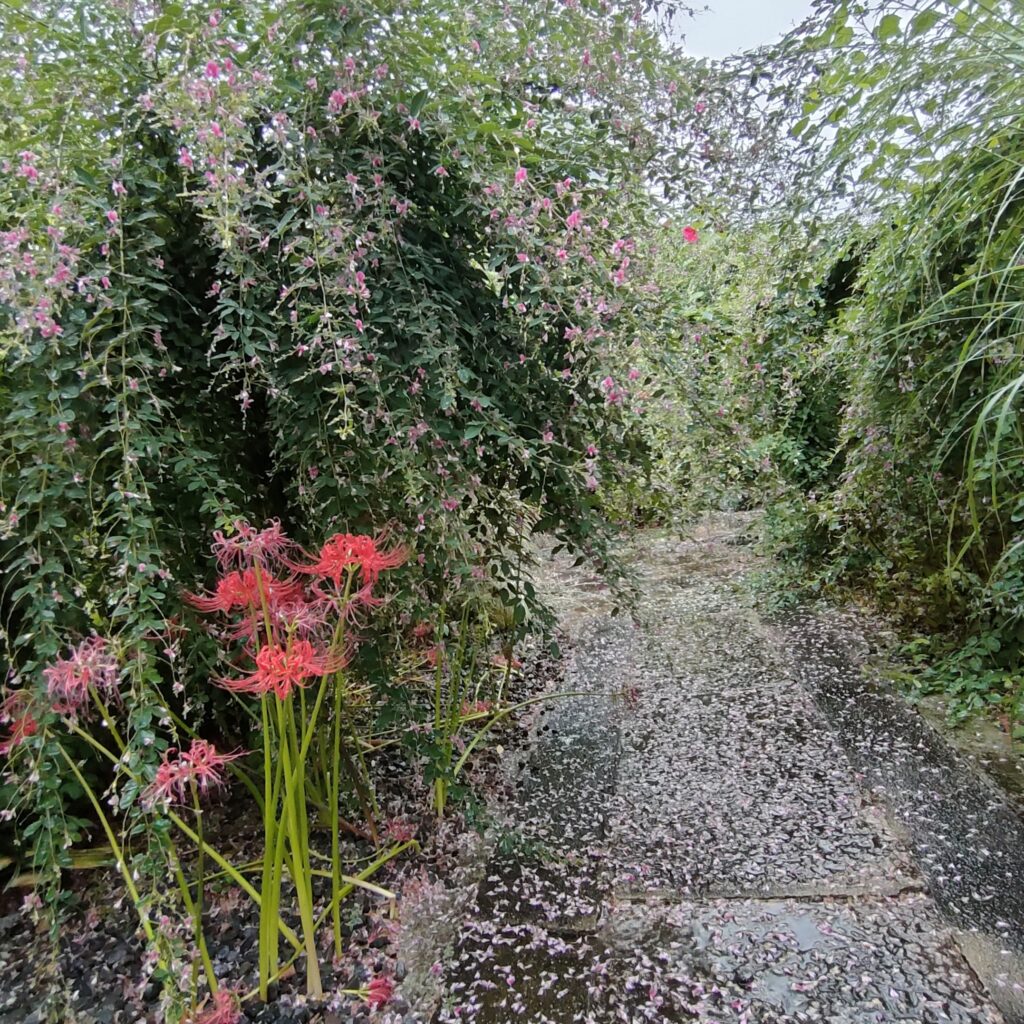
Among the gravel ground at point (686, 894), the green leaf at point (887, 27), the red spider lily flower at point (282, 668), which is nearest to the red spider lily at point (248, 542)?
the red spider lily flower at point (282, 668)

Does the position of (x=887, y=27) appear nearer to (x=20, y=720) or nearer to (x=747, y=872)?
(x=747, y=872)

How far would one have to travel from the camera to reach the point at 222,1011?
37.1 inches

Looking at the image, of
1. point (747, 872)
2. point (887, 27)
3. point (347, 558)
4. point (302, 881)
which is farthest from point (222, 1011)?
point (887, 27)

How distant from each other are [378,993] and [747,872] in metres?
0.74

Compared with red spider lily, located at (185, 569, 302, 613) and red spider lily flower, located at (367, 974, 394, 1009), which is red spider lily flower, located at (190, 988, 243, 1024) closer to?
red spider lily flower, located at (367, 974, 394, 1009)

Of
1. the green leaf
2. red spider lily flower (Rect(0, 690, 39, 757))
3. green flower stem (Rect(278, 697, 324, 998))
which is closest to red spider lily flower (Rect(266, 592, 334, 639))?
green flower stem (Rect(278, 697, 324, 998))

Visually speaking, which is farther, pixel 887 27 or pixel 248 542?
pixel 887 27

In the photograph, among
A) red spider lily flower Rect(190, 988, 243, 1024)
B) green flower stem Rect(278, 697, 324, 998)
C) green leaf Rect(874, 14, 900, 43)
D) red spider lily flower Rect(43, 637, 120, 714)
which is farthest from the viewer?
green leaf Rect(874, 14, 900, 43)

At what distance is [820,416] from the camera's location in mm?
3197

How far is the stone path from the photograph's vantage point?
1086mm

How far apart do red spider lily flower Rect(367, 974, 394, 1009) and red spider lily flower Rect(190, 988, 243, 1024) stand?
0.19 meters

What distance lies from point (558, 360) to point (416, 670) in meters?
1.19

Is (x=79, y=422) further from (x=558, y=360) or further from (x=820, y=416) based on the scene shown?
(x=820, y=416)

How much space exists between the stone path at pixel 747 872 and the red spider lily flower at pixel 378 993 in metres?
0.09
